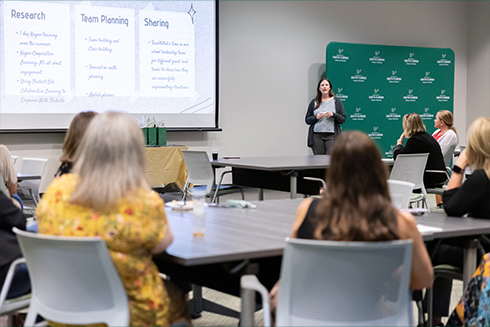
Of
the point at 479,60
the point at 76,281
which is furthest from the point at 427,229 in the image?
the point at 479,60

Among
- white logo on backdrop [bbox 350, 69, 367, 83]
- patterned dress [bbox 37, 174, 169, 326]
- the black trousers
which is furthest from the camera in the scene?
white logo on backdrop [bbox 350, 69, 367, 83]

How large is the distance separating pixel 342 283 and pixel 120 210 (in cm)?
70

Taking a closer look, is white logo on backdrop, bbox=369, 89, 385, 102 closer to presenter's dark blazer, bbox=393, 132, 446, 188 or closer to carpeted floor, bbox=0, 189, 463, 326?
presenter's dark blazer, bbox=393, 132, 446, 188

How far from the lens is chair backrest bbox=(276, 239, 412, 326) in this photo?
1478 millimetres

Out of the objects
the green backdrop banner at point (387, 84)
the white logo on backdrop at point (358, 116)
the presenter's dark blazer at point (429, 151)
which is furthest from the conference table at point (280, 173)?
the white logo on backdrop at point (358, 116)

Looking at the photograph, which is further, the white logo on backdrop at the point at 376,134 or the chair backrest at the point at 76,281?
the white logo on backdrop at the point at 376,134

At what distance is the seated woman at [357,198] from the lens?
1561mm

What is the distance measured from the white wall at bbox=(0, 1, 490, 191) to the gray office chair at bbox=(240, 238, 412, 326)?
20.8ft

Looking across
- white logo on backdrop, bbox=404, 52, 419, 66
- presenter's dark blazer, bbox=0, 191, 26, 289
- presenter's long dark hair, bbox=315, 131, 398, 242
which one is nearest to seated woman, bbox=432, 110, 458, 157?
white logo on backdrop, bbox=404, 52, 419, 66

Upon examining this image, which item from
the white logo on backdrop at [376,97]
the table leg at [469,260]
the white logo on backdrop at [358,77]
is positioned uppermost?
the white logo on backdrop at [358,77]

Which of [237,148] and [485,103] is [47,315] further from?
[485,103]

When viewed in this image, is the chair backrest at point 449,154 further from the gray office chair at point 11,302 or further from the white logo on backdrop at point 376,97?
the gray office chair at point 11,302

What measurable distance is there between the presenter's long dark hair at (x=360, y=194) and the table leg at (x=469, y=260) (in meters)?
0.76

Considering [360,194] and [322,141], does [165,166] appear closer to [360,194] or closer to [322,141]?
[322,141]
